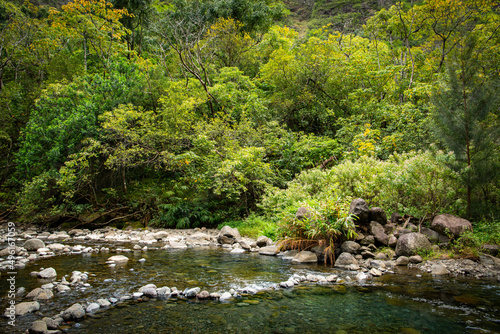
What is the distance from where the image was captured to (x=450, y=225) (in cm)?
702

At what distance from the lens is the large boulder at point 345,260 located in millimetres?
6936

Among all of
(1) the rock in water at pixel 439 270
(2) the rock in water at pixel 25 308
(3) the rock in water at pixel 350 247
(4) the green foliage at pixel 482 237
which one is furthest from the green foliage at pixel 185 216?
(4) the green foliage at pixel 482 237

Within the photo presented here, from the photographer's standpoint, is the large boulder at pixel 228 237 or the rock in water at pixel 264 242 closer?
the rock in water at pixel 264 242

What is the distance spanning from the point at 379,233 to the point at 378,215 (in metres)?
0.59

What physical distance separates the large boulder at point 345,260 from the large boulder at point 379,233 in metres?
1.27

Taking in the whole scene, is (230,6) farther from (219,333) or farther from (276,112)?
(219,333)

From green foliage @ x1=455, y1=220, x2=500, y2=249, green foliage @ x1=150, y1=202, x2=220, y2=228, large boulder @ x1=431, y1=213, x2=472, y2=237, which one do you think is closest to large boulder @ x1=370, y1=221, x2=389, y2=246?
large boulder @ x1=431, y1=213, x2=472, y2=237

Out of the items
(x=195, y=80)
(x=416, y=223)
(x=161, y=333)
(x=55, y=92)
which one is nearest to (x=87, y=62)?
(x=55, y=92)

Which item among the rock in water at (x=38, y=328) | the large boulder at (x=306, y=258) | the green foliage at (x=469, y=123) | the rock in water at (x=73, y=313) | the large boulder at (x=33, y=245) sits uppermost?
the green foliage at (x=469, y=123)

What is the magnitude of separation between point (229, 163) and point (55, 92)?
10754 millimetres

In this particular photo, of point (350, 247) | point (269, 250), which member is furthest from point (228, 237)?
point (350, 247)

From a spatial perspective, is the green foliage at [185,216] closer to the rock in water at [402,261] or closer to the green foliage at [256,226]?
the green foliage at [256,226]

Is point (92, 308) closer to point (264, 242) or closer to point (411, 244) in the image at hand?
point (264, 242)

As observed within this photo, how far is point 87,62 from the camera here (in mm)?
18562
